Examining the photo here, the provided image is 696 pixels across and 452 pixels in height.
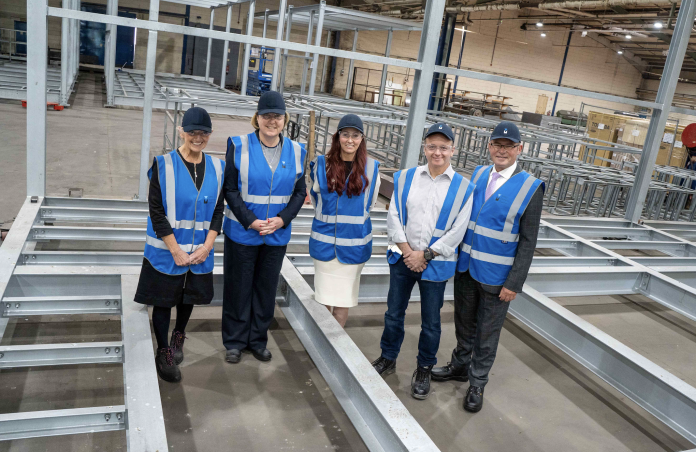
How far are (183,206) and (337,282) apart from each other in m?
0.99

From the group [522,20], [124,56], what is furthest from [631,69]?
[124,56]

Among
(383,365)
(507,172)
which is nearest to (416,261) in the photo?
(507,172)

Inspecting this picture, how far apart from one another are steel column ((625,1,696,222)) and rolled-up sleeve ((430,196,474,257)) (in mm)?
4271

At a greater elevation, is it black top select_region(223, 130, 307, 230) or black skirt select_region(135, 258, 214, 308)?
black top select_region(223, 130, 307, 230)

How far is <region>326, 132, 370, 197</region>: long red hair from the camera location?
2904 mm

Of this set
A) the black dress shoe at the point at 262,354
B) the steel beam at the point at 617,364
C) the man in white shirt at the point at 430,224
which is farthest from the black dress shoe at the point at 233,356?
the steel beam at the point at 617,364

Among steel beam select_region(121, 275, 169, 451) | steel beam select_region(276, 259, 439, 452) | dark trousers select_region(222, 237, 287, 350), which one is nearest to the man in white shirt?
steel beam select_region(276, 259, 439, 452)

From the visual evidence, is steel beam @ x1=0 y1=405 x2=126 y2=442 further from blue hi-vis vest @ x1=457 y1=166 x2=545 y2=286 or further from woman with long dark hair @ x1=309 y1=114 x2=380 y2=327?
blue hi-vis vest @ x1=457 y1=166 x2=545 y2=286

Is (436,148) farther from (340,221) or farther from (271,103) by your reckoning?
(271,103)

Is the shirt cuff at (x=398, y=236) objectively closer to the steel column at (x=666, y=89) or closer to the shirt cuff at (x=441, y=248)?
the shirt cuff at (x=441, y=248)

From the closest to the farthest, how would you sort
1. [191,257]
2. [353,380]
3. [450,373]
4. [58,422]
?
[58,422] < [353,380] < [191,257] < [450,373]

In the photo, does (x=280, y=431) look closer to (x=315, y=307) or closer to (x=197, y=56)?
(x=315, y=307)

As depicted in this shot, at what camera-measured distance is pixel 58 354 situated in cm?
263

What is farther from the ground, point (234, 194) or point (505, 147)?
point (505, 147)
